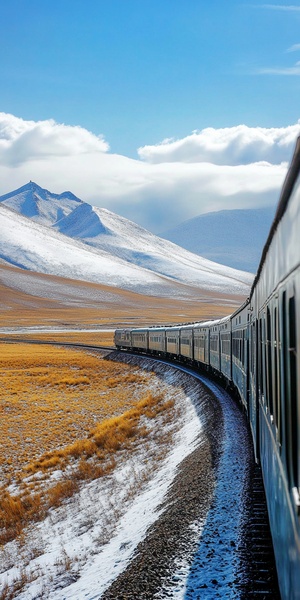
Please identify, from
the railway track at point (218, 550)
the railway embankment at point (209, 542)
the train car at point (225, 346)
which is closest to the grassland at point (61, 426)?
the train car at point (225, 346)

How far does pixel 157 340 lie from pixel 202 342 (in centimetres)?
1756

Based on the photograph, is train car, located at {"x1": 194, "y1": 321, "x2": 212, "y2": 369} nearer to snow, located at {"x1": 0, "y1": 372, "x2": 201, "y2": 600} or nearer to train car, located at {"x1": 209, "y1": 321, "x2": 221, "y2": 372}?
train car, located at {"x1": 209, "y1": 321, "x2": 221, "y2": 372}

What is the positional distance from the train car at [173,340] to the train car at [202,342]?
232 inches

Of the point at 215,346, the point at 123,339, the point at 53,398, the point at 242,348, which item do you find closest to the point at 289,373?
the point at 242,348

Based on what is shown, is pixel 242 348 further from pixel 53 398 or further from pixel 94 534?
pixel 53 398

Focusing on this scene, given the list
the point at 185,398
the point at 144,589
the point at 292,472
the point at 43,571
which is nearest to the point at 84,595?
the point at 144,589

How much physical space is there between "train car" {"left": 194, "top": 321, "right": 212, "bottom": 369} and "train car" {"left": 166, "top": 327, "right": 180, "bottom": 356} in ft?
19.4

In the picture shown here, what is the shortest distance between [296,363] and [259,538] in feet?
20.9

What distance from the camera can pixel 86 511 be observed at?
1527 centimetres

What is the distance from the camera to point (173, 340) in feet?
150

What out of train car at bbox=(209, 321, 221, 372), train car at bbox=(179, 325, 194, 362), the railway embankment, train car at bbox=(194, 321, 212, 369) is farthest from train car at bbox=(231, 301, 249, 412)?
train car at bbox=(179, 325, 194, 362)

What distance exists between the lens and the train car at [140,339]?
55625 mm

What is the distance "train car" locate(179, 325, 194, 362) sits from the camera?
126 feet

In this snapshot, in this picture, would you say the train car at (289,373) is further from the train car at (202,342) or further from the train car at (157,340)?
the train car at (157,340)
